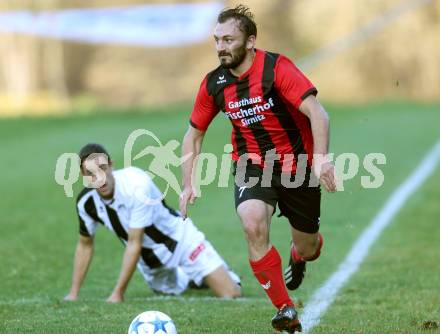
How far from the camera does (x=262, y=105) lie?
6.91 m

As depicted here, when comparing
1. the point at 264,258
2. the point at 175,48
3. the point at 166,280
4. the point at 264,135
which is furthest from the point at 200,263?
the point at 175,48

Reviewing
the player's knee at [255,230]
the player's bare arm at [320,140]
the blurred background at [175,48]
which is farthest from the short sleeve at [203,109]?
the blurred background at [175,48]

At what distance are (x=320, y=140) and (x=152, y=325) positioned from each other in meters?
1.57

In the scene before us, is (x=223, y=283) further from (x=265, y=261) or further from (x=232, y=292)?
(x=265, y=261)

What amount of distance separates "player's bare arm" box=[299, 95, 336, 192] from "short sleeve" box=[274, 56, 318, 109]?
5 centimetres

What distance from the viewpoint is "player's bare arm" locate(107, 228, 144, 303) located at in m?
8.20

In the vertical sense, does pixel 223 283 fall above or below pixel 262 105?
below

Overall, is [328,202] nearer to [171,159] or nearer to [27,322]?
[171,159]

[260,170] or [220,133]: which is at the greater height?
[260,170]

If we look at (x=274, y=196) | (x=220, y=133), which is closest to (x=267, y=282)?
(x=274, y=196)

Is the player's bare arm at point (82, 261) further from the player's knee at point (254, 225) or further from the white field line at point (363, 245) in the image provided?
the player's knee at point (254, 225)

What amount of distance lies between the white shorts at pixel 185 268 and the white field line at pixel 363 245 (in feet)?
3.19

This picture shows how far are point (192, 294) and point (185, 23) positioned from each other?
2711cm

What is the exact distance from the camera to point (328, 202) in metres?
14.8
